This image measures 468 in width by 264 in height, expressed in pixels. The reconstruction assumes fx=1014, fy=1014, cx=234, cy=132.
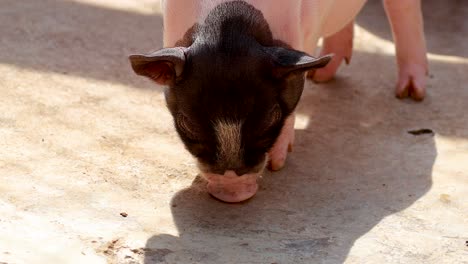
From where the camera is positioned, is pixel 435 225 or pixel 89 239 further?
pixel 435 225

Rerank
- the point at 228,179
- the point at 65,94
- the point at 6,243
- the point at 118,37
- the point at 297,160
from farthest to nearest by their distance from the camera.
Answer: the point at 118,37 → the point at 65,94 → the point at 297,160 → the point at 228,179 → the point at 6,243

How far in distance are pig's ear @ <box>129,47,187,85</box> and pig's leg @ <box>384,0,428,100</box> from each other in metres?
2.06

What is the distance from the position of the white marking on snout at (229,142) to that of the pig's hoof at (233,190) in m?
0.25

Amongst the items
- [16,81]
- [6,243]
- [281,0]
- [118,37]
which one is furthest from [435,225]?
[118,37]

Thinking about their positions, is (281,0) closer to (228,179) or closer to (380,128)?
(228,179)

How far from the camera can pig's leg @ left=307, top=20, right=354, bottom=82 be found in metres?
Answer: 5.55

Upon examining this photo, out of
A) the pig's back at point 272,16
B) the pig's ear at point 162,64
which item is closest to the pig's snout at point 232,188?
the pig's ear at point 162,64

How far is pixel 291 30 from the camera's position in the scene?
397 centimetres

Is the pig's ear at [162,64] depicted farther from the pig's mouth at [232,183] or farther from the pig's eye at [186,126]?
the pig's mouth at [232,183]

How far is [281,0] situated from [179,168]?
0.85 meters

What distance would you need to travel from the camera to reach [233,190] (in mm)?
3957

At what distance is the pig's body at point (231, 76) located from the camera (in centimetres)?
354

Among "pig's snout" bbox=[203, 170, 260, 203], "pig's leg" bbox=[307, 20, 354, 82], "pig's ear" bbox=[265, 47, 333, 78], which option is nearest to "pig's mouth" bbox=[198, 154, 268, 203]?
"pig's snout" bbox=[203, 170, 260, 203]

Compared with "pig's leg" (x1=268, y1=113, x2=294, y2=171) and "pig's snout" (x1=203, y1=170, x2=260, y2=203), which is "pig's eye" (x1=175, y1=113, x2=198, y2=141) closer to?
"pig's snout" (x1=203, y1=170, x2=260, y2=203)
